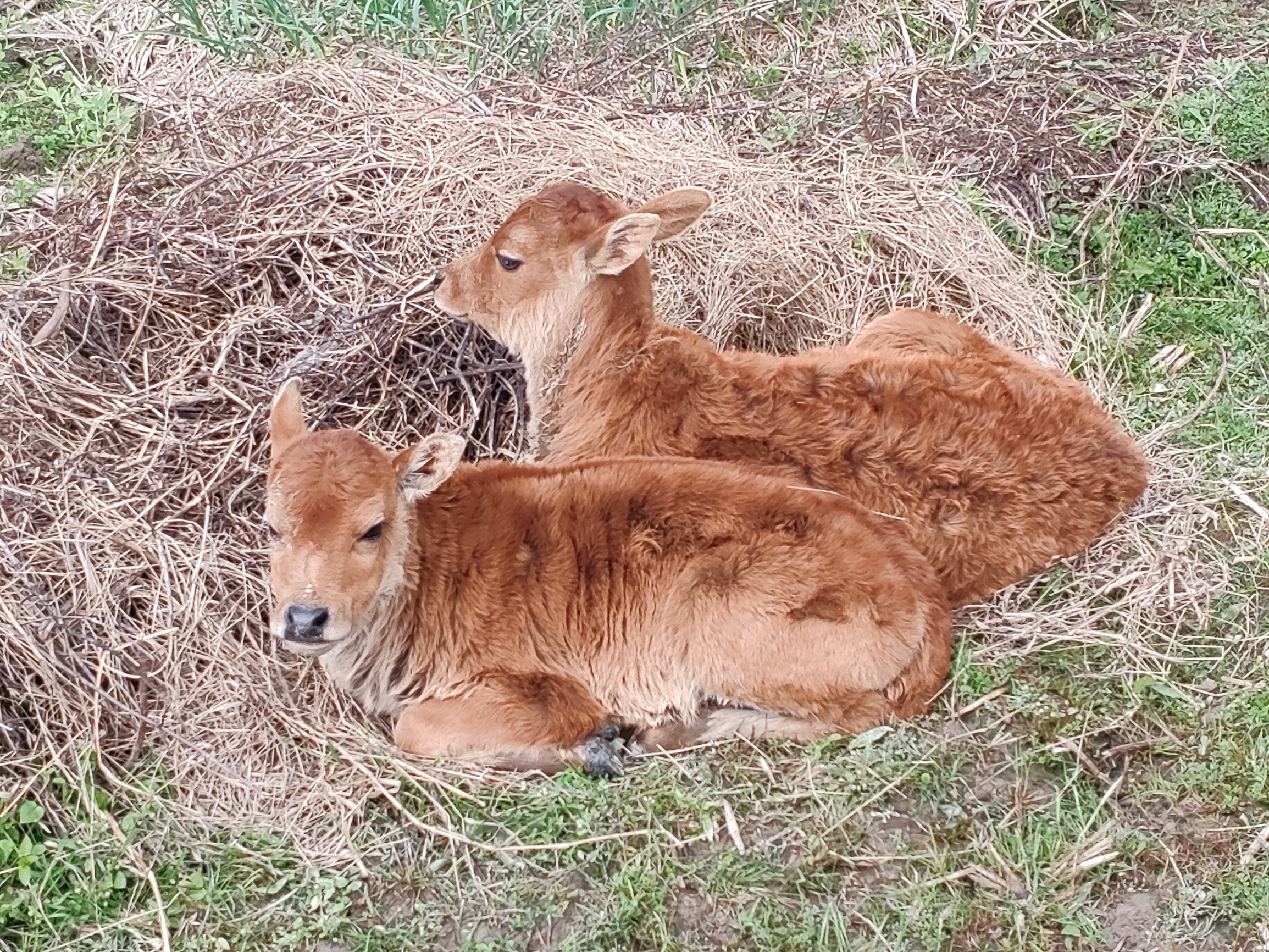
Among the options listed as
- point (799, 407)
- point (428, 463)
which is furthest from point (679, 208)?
point (428, 463)

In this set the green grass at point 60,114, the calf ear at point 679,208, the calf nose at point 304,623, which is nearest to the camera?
the calf nose at point 304,623

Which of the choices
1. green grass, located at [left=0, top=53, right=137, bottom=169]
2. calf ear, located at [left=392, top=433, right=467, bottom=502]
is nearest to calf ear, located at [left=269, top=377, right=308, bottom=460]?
calf ear, located at [left=392, top=433, right=467, bottom=502]

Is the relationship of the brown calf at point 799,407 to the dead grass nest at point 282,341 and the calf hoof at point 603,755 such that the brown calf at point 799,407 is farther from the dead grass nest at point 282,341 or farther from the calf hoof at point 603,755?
the calf hoof at point 603,755

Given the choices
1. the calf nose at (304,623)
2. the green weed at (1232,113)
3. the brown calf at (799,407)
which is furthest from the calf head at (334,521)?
the green weed at (1232,113)

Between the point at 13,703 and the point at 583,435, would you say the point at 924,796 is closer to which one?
the point at 583,435

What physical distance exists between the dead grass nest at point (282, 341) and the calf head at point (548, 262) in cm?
40

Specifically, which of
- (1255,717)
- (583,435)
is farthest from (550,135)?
(1255,717)

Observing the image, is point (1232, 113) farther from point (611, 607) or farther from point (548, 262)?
point (611, 607)

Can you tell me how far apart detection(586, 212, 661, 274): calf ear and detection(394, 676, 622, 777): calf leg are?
6.26ft

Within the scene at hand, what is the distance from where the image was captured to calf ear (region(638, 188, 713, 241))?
19.7 ft

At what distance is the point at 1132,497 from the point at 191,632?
4.12 meters

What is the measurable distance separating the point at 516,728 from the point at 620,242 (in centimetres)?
221

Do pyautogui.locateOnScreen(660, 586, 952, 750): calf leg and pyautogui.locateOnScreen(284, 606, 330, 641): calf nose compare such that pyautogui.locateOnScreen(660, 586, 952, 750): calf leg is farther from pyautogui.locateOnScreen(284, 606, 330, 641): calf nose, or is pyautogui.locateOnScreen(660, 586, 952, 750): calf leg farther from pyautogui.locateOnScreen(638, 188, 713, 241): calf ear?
pyautogui.locateOnScreen(638, 188, 713, 241): calf ear

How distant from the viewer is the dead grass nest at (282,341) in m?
5.13
